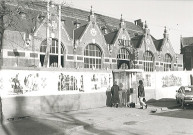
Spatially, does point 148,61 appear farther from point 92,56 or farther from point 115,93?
point 115,93

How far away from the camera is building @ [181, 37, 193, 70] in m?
66.4

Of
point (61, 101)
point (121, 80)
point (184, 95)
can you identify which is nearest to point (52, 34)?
point (121, 80)

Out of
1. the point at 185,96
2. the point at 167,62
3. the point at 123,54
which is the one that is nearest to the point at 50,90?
Answer: the point at 185,96

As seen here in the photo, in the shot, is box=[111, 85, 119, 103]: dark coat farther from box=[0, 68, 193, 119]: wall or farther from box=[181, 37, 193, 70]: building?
box=[181, 37, 193, 70]: building

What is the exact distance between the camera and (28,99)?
1305cm

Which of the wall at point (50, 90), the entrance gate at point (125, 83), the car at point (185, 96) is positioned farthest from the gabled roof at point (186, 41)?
the wall at point (50, 90)

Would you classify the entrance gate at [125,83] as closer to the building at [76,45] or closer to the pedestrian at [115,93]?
the pedestrian at [115,93]

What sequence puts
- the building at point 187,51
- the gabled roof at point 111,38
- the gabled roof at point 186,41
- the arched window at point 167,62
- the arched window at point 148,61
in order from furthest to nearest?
the gabled roof at point 186,41 → the building at point 187,51 → the arched window at point 167,62 → the arched window at point 148,61 → the gabled roof at point 111,38

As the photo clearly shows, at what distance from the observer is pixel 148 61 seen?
3750 centimetres

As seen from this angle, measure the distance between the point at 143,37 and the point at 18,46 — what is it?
64.3 ft

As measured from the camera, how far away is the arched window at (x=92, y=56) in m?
Result: 29.6

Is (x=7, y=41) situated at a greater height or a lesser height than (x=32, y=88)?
greater

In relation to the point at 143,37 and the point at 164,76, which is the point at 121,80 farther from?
the point at 143,37

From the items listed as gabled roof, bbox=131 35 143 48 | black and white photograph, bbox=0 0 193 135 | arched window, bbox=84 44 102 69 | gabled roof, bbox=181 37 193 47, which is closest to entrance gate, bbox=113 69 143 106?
black and white photograph, bbox=0 0 193 135
